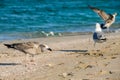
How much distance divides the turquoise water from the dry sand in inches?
165

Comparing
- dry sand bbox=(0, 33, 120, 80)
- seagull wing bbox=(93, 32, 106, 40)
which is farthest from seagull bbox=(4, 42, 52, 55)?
seagull wing bbox=(93, 32, 106, 40)

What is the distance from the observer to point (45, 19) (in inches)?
947

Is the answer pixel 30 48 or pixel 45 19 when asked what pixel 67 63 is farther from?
pixel 45 19

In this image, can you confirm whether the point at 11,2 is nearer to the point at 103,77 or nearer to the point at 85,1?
the point at 85,1

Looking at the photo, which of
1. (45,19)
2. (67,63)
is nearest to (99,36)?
(67,63)

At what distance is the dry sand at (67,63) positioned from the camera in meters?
10.3

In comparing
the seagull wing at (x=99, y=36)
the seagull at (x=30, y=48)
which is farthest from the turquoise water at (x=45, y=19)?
the seagull at (x=30, y=48)

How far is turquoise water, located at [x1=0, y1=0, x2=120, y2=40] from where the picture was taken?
20188mm

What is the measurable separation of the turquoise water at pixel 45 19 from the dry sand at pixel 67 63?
4195mm

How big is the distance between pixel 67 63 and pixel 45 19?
12.2 meters

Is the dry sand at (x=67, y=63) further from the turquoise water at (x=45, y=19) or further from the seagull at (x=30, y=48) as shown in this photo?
the turquoise water at (x=45, y=19)

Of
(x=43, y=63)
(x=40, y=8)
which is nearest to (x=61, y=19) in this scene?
(x=40, y=8)

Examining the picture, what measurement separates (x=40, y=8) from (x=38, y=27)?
9080mm

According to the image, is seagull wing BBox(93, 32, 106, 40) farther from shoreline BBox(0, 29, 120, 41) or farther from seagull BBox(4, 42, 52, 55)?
shoreline BBox(0, 29, 120, 41)
